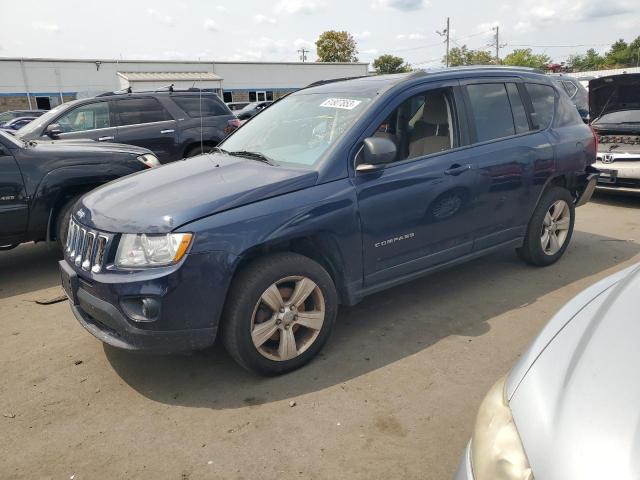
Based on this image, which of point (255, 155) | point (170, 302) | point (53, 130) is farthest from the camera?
point (53, 130)

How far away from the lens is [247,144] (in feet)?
13.3

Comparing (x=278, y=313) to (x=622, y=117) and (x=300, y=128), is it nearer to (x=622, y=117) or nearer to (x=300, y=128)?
(x=300, y=128)

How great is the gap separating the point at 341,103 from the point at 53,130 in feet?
19.1

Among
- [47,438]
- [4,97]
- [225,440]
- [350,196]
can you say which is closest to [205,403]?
[225,440]

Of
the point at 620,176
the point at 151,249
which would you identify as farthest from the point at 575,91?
the point at 151,249

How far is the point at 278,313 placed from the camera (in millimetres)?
3064

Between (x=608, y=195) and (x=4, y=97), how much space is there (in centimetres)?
3930

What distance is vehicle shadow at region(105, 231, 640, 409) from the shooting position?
307cm

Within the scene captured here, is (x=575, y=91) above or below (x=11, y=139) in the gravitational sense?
above

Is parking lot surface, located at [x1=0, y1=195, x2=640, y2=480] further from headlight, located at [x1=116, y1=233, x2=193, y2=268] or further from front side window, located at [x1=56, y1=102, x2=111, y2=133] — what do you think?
front side window, located at [x1=56, y1=102, x2=111, y2=133]

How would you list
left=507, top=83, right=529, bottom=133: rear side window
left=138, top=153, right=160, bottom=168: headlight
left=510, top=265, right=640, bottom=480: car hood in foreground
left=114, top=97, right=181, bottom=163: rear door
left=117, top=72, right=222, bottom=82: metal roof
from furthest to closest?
left=117, top=72, right=222, bottom=82: metal roof → left=114, top=97, right=181, bottom=163: rear door → left=138, top=153, right=160, bottom=168: headlight → left=507, top=83, right=529, bottom=133: rear side window → left=510, top=265, right=640, bottom=480: car hood in foreground

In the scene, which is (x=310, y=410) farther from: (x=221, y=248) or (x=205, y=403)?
(x=221, y=248)

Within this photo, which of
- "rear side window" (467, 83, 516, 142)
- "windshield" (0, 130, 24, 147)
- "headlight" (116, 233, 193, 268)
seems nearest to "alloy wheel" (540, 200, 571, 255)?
"rear side window" (467, 83, 516, 142)

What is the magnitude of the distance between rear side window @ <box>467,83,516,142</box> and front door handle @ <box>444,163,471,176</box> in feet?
1.21
